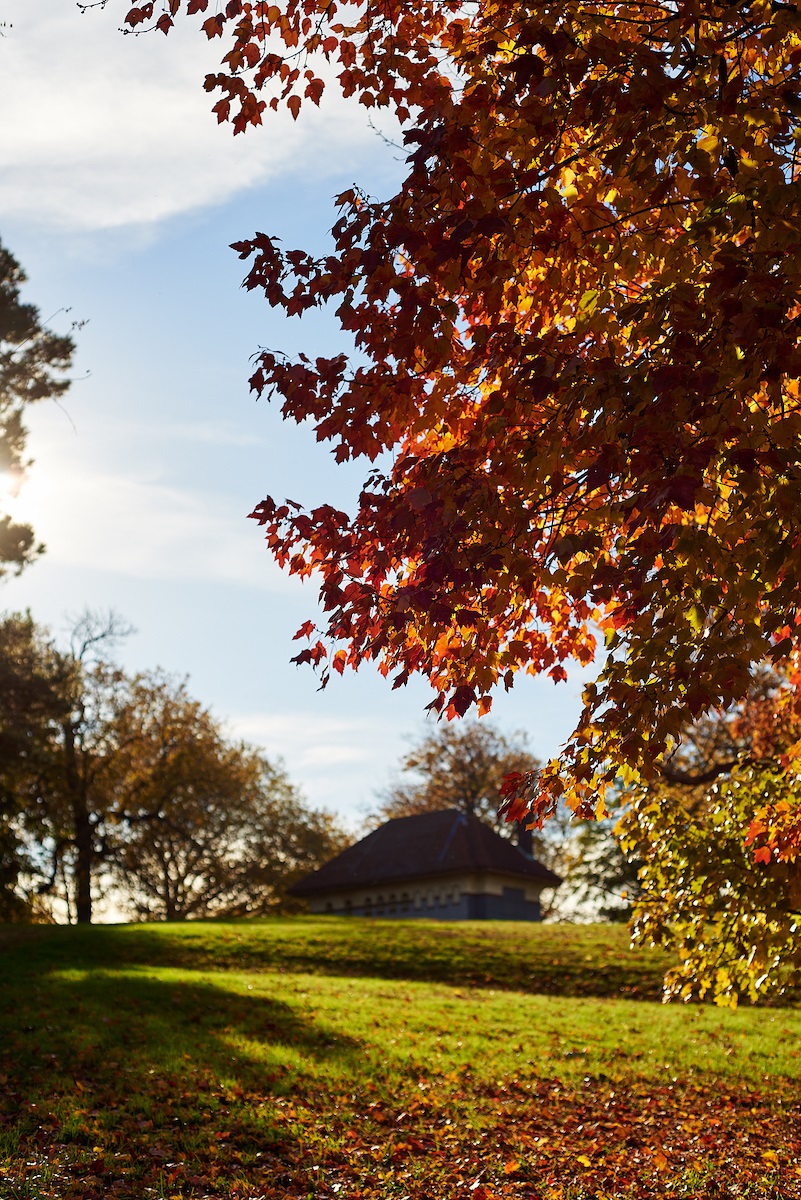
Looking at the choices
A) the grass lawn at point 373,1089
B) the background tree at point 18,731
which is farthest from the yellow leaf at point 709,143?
the background tree at point 18,731

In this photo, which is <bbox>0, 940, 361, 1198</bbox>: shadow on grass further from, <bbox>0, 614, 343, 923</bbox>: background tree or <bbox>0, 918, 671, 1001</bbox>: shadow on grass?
<bbox>0, 614, 343, 923</bbox>: background tree

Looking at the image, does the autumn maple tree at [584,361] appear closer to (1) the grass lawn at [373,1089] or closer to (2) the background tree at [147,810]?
(1) the grass lawn at [373,1089]

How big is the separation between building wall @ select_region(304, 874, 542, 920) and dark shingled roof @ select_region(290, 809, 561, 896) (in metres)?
0.45

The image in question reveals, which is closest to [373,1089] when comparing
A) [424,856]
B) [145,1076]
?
[145,1076]

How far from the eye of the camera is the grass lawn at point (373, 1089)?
7668mm

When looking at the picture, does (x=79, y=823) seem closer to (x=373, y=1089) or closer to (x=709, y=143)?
(x=373, y=1089)

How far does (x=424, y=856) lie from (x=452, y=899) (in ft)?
6.83

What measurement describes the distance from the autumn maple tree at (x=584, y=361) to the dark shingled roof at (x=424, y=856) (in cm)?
3197

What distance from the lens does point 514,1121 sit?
9703 mm

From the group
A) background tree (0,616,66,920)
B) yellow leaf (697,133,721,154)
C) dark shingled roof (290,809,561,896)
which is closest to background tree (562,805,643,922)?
dark shingled roof (290,809,561,896)

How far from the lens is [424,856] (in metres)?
39.1

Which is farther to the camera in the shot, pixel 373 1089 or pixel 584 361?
pixel 373 1089

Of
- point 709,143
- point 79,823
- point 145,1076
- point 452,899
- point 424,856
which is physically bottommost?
point 452,899

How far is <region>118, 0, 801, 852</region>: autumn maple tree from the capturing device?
15.8ft
